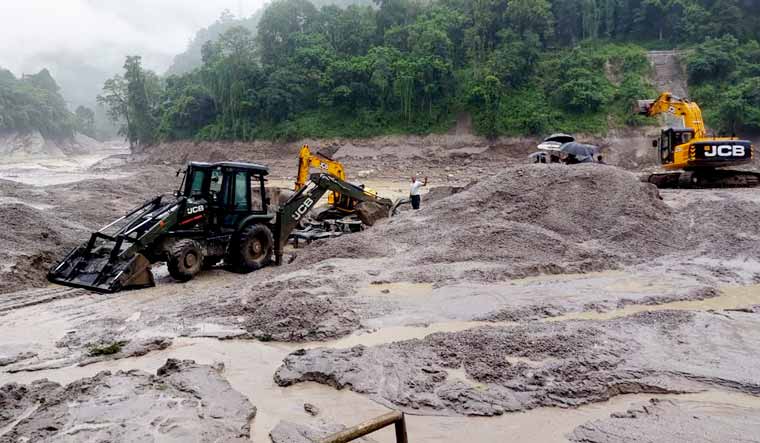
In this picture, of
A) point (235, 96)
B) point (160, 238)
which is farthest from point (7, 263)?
point (235, 96)

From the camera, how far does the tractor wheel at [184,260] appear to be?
873 cm

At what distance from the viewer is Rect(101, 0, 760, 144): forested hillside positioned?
36.8 meters

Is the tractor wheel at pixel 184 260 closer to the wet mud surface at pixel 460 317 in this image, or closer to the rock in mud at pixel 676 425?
the wet mud surface at pixel 460 317

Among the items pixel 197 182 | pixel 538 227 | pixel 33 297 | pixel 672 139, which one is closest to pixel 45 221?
pixel 33 297

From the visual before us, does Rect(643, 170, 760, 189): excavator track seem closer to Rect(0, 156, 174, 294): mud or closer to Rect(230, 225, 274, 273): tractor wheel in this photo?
Rect(230, 225, 274, 273): tractor wheel

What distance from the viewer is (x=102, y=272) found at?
8195 millimetres

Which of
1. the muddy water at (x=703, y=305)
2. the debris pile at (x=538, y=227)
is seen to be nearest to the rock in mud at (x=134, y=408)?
the muddy water at (x=703, y=305)

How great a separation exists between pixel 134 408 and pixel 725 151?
17.2 metres

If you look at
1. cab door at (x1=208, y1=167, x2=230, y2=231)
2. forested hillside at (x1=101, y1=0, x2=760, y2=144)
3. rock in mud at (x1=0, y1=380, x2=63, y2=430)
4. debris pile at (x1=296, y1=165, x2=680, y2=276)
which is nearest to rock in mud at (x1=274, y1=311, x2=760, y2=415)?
rock in mud at (x1=0, y1=380, x2=63, y2=430)

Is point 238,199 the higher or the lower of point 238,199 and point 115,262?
the higher

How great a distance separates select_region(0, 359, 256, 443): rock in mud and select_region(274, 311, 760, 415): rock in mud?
699 mm

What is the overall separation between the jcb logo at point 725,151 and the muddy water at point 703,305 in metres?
9.51

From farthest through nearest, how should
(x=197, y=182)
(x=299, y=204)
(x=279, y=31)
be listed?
(x=279, y=31), (x=299, y=204), (x=197, y=182)

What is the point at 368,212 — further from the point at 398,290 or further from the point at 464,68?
the point at 464,68
